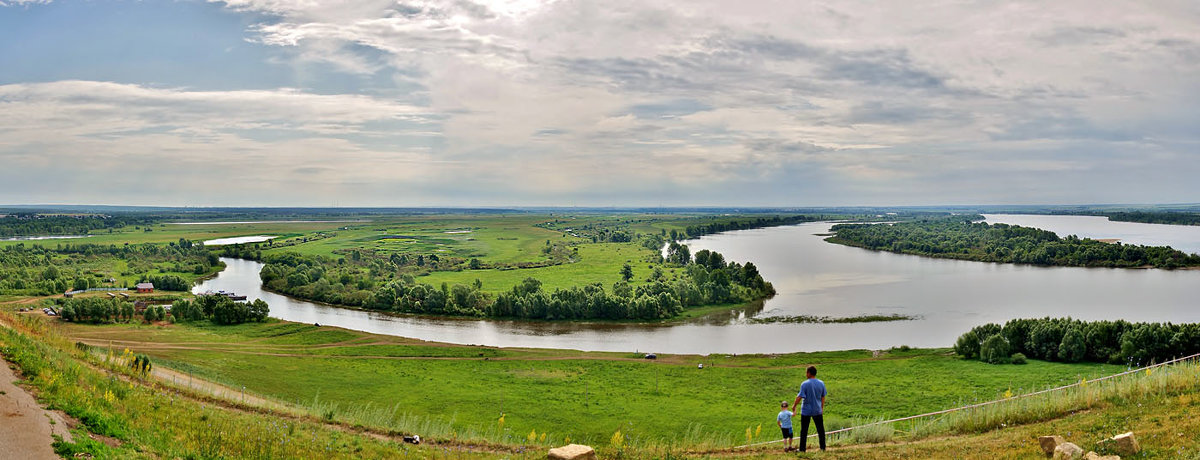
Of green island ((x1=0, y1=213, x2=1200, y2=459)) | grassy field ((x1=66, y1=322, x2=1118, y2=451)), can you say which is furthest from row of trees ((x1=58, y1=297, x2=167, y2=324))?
grassy field ((x1=66, y1=322, x2=1118, y2=451))

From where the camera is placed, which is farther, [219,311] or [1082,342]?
[219,311]

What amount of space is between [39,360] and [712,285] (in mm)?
60643

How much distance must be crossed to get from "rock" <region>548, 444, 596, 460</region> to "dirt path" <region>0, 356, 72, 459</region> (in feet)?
20.8

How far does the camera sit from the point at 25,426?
8.38 meters

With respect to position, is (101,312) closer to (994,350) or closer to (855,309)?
(855,309)

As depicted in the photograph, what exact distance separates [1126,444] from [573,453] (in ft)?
26.6

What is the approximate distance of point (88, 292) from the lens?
66.9 meters

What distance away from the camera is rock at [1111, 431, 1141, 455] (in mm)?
9133

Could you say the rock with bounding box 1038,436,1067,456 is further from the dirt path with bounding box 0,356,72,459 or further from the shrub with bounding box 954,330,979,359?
the shrub with bounding box 954,330,979,359

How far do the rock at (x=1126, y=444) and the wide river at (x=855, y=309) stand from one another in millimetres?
36993

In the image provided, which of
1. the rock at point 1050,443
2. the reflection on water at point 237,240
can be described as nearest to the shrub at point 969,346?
the rock at point 1050,443

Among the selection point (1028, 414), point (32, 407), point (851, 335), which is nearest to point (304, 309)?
point (851, 335)

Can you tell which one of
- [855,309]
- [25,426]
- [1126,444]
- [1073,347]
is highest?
[25,426]

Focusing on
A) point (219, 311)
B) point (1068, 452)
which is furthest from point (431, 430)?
point (219, 311)
